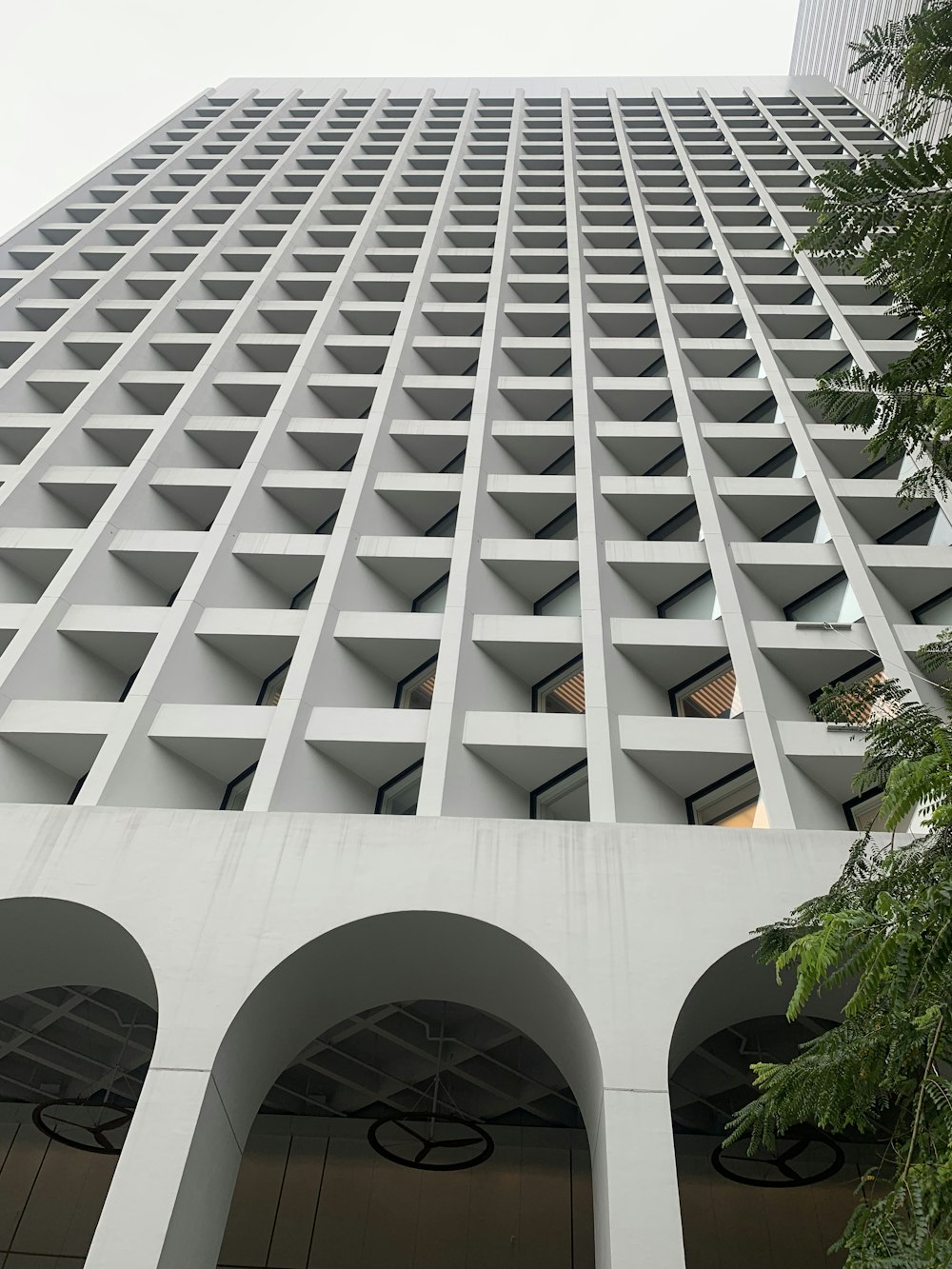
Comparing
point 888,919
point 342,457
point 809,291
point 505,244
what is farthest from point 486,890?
point 505,244

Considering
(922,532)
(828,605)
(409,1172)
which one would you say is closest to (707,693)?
(828,605)

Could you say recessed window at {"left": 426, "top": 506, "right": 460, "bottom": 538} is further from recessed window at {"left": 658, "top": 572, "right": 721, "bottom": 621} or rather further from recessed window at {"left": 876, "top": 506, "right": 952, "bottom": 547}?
recessed window at {"left": 876, "top": 506, "right": 952, "bottom": 547}

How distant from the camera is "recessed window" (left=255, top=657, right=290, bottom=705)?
66.4ft

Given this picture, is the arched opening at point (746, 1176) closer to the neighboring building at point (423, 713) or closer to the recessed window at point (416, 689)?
the neighboring building at point (423, 713)

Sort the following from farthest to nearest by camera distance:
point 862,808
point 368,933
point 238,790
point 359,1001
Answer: point 238,790 → point 862,808 → point 359,1001 → point 368,933

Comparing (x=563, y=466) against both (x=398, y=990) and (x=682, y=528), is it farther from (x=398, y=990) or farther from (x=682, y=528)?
(x=398, y=990)

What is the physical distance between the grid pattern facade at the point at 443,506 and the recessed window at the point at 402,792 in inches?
4.0

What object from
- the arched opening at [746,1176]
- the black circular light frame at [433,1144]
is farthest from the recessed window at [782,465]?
the black circular light frame at [433,1144]

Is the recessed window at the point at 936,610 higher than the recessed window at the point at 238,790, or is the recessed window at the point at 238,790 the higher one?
the recessed window at the point at 936,610

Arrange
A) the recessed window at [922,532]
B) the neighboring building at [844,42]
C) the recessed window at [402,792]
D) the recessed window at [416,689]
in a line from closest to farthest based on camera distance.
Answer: the recessed window at [402,792] < the recessed window at [416,689] < the recessed window at [922,532] < the neighboring building at [844,42]

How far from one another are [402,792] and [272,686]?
4.35 m

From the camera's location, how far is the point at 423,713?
663 inches

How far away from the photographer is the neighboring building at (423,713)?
1275 cm

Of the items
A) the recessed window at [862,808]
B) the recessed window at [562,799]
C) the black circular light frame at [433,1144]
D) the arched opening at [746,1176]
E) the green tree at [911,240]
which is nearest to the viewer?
the green tree at [911,240]
